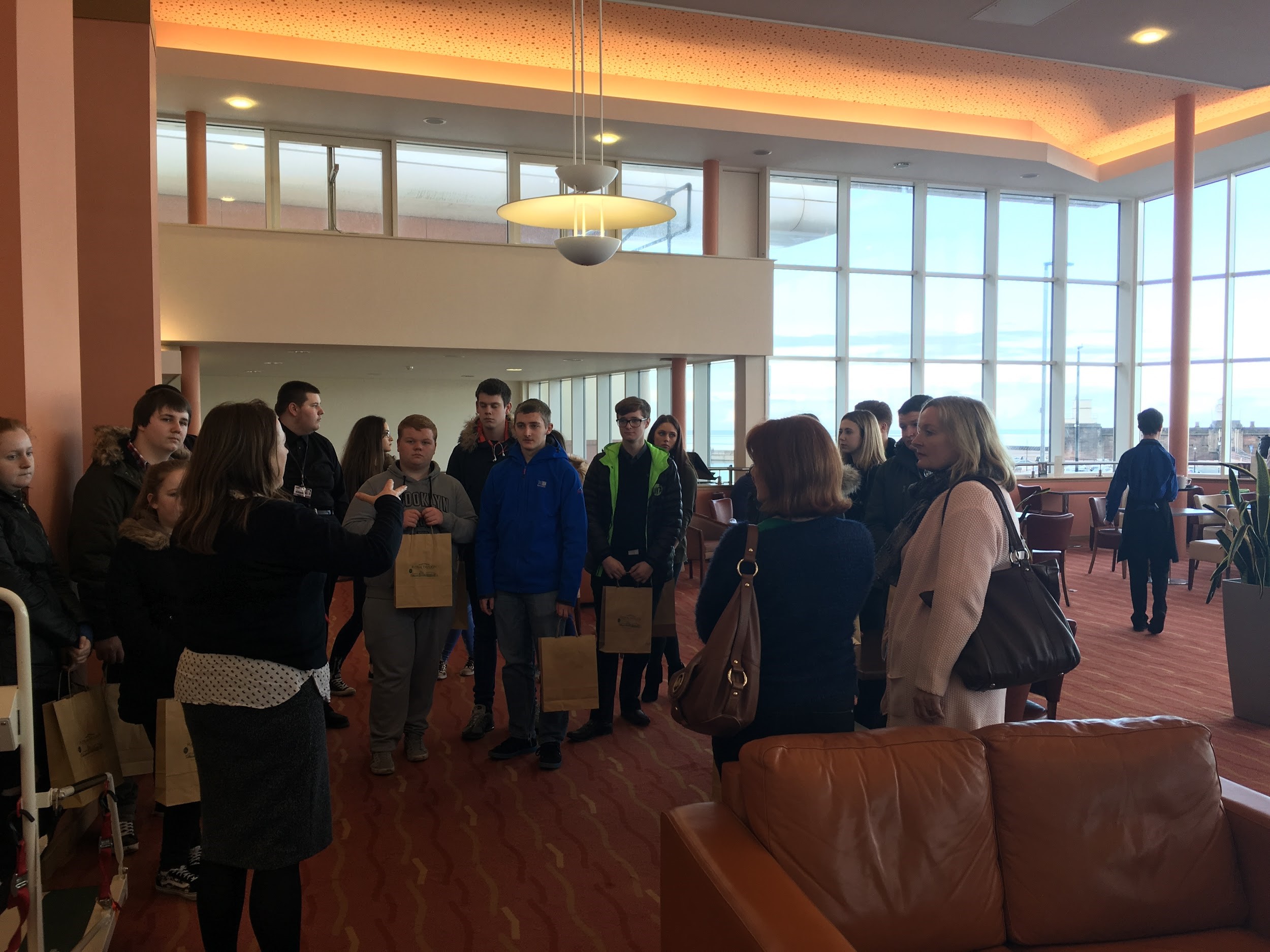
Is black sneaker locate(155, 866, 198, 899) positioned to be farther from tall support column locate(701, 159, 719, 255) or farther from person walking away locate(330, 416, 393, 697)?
tall support column locate(701, 159, 719, 255)

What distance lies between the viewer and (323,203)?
10.8 meters

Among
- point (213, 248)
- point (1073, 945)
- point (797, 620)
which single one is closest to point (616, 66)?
point (213, 248)

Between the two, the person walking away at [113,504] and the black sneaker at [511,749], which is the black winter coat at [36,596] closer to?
the person walking away at [113,504]

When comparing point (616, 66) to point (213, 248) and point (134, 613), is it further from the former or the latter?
point (134, 613)

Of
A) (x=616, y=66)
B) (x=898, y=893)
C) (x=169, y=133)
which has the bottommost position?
(x=898, y=893)

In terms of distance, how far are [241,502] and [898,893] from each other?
1.69 metres

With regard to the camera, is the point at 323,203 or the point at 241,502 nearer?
the point at 241,502

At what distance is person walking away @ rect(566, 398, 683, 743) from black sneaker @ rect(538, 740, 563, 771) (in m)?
0.39

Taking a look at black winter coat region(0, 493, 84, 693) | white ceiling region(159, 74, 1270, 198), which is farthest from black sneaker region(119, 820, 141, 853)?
white ceiling region(159, 74, 1270, 198)

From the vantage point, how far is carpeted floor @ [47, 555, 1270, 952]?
108 inches

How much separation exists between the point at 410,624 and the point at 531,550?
0.64 meters

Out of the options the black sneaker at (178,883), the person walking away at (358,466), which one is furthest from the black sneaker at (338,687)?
the black sneaker at (178,883)

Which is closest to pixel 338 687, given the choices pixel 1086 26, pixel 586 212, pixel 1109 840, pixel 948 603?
pixel 586 212

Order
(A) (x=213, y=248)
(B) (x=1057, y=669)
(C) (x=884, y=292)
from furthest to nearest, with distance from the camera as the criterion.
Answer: (C) (x=884, y=292) → (A) (x=213, y=248) → (B) (x=1057, y=669)
